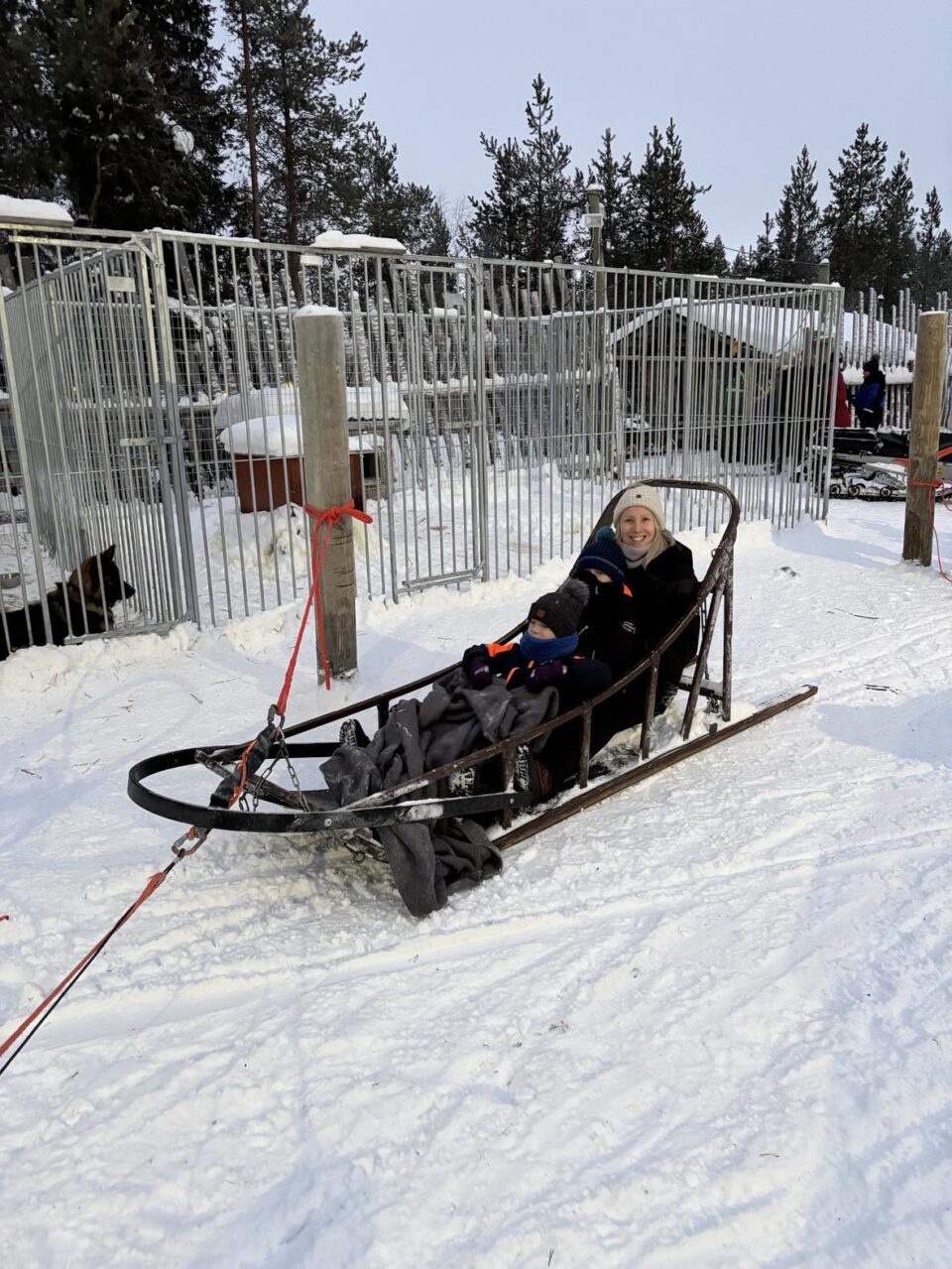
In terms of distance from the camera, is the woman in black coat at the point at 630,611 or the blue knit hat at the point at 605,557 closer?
the woman in black coat at the point at 630,611

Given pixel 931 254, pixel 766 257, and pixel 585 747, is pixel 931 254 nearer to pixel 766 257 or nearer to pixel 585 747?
pixel 766 257

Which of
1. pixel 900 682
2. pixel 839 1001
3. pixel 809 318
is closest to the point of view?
pixel 839 1001

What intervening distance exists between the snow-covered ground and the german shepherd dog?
1.35 meters

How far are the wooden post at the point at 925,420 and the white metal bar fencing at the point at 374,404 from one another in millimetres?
1717

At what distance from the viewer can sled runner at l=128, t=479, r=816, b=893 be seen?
278cm

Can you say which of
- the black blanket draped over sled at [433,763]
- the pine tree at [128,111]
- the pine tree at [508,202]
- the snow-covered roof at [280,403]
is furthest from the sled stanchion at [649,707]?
the pine tree at [508,202]

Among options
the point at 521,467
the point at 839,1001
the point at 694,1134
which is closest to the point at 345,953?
the point at 694,1134

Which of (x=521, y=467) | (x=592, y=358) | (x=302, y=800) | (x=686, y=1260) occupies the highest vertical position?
(x=592, y=358)

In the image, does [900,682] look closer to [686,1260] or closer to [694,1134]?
[694,1134]

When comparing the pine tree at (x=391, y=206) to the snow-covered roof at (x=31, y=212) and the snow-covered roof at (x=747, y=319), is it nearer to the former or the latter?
the snow-covered roof at (x=747, y=319)

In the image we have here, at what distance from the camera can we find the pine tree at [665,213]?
25.4 meters

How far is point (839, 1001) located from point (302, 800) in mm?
1730

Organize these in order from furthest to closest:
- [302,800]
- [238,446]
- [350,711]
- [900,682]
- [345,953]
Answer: [238,446] < [900,682] < [350,711] < [302,800] < [345,953]

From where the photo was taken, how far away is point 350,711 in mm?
3602
